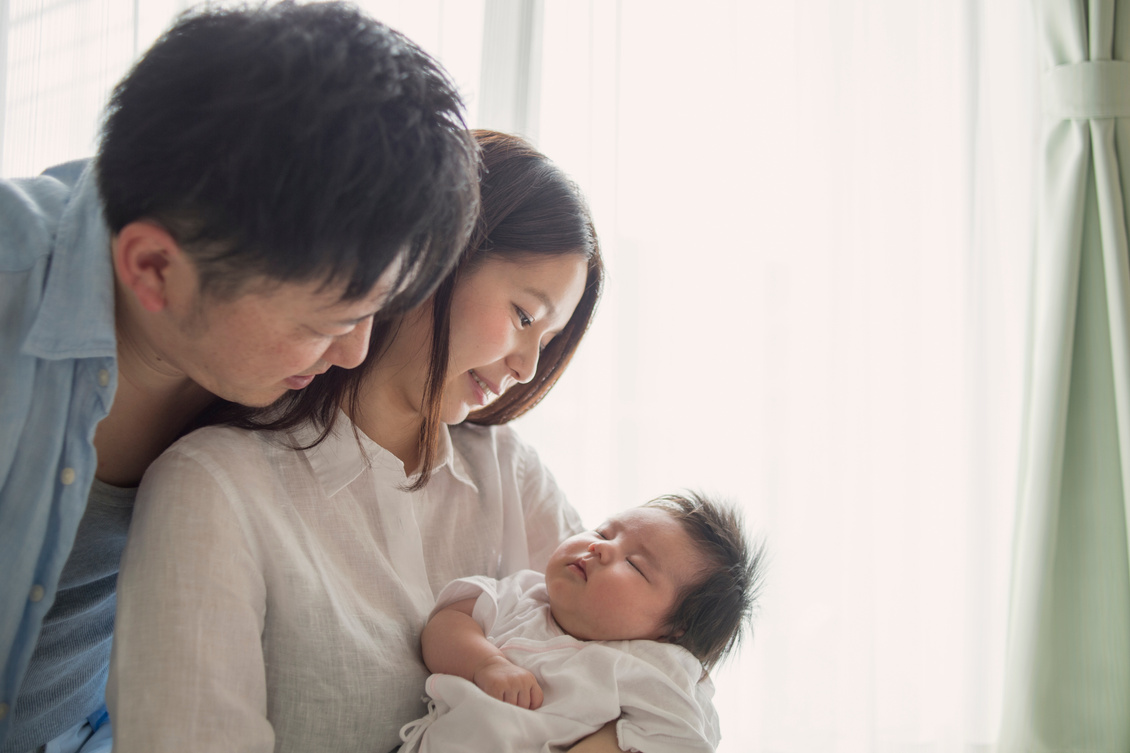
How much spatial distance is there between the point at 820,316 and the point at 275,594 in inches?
73.7

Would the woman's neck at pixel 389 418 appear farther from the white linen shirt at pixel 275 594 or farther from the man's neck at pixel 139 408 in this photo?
the man's neck at pixel 139 408

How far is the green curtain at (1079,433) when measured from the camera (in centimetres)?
219

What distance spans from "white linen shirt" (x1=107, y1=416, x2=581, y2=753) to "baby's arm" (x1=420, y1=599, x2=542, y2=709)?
0.15 ft

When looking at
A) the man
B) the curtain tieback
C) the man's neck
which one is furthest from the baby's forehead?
the curtain tieback

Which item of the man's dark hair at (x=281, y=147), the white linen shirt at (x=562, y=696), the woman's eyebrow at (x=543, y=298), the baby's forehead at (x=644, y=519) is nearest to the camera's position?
the man's dark hair at (x=281, y=147)

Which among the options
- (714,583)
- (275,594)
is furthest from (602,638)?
(275,594)

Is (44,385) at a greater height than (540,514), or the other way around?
(44,385)

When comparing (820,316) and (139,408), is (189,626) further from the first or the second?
(820,316)

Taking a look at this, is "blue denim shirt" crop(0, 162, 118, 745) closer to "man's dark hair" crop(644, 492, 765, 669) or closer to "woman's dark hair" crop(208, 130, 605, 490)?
"woman's dark hair" crop(208, 130, 605, 490)

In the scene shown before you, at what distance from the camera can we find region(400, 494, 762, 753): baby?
1099 mm

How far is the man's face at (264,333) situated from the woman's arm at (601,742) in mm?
655

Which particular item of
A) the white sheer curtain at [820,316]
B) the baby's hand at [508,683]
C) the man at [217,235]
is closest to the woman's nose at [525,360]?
the man at [217,235]

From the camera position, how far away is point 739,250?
236cm

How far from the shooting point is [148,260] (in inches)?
34.9
